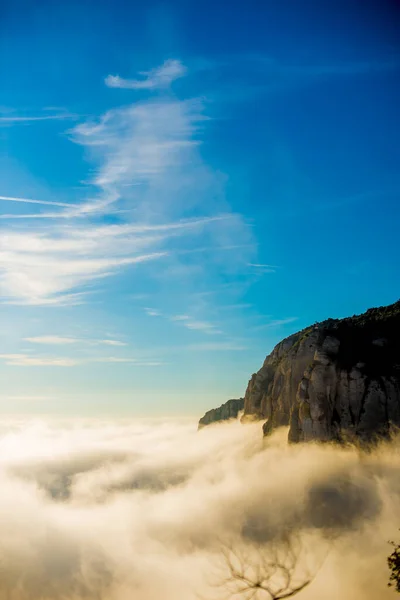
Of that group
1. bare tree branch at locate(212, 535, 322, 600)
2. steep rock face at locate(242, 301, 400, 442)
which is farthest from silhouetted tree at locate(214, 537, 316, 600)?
steep rock face at locate(242, 301, 400, 442)

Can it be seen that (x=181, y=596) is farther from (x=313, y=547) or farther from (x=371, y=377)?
(x=371, y=377)

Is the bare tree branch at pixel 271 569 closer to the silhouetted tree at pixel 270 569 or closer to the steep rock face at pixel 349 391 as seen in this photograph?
the silhouetted tree at pixel 270 569

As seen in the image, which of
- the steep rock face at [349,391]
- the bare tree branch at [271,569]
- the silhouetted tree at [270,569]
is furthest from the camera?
the steep rock face at [349,391]

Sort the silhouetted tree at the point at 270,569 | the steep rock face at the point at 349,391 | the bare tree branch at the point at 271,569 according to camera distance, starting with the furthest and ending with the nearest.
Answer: the steep rock face at the point at 349,391
the bare tree branch at the point at 271,569
the silhouetted tree at the point at 270,569

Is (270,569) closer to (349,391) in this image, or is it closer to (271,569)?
(271,569)

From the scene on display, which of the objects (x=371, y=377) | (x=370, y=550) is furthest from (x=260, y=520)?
(x=371, y=377)

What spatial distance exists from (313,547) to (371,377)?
61.7 m

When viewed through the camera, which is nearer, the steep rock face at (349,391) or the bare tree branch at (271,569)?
the bare tree branch at (271,569)

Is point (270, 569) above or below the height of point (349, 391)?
below

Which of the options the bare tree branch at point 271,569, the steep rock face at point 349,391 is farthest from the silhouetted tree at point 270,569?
the steep rock face at point 349,391

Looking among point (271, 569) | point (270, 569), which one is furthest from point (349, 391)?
point (270, 569)

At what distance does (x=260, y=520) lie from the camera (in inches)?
7835

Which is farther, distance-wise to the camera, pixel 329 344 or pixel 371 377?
pixel 329 344

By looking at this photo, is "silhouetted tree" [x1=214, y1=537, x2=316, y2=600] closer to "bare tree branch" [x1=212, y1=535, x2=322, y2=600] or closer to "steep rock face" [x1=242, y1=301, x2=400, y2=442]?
"bare tree branch" [x1=212, y1=535, x2=322, y2=600]
